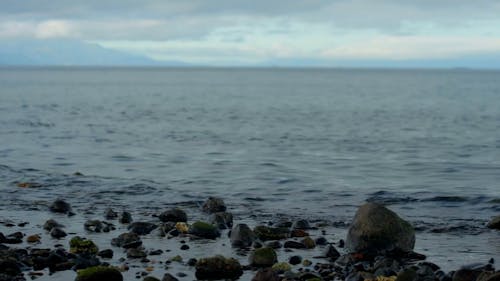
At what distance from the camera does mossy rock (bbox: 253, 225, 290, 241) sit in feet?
57.7

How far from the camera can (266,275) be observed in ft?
43.1

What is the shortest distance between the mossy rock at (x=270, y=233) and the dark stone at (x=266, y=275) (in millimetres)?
4175

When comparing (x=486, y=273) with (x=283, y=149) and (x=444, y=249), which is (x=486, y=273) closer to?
(x=444, y=249)

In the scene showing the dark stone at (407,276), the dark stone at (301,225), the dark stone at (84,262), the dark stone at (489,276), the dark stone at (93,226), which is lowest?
the dark stone at (301,225)

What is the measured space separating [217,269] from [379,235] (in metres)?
4.29

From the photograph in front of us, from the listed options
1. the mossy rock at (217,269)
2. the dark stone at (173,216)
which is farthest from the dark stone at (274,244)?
the dark stone at (173,216)

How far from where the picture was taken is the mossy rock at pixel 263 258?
582 inches

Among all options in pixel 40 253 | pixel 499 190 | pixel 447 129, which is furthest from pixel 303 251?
pixel 447 129

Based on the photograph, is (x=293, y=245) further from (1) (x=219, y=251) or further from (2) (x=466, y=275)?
(2) (x=466, y=275)

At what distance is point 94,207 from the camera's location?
73.3ft

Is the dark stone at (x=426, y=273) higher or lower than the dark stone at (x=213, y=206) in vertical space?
higher

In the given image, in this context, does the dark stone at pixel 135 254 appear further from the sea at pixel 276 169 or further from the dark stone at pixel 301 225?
the sea at pixel 276 169

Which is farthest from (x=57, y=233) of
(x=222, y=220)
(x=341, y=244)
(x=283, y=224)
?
(x=341, y=244)

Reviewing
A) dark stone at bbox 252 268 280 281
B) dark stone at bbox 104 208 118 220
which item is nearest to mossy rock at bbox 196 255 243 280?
dark stone at bbox 252 268 280 281
